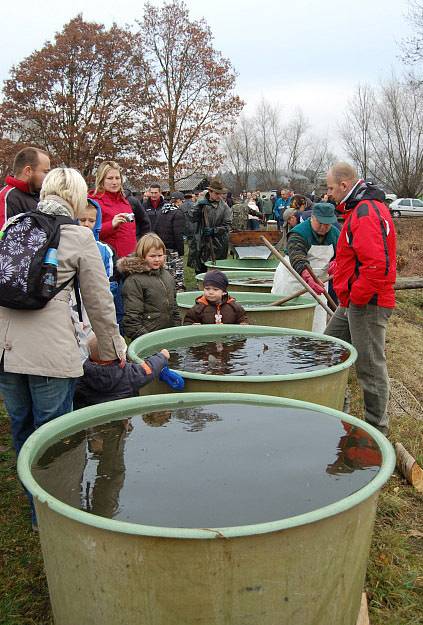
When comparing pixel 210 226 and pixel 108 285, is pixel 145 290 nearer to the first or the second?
pixel 108 285

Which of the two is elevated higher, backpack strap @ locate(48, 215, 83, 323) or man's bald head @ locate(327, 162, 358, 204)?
man's bald head @ locate(327, 162, 358, 204)

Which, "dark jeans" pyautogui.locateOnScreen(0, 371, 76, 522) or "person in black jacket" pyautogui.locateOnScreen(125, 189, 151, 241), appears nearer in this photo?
"dark jeans" pyautogui.locateOnScreen(0, 371, 76, 522)

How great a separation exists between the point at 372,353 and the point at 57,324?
2.68 m

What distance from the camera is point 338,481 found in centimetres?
246

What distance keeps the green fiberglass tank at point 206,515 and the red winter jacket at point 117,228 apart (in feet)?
11.1

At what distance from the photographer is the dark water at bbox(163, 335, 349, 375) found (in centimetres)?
432

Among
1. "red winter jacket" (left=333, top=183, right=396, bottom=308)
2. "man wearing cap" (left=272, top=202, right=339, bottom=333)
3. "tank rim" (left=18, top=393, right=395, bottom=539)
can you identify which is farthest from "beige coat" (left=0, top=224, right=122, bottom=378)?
"man wearing cap" (left=272, top=202, right=339, bottom=333)

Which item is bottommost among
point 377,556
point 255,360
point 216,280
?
point 377,556

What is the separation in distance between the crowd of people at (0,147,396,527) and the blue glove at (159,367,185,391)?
0.04m

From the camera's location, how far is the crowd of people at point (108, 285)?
9.68ft

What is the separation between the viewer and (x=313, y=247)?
6.70 meters

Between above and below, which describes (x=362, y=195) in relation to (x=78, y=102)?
below

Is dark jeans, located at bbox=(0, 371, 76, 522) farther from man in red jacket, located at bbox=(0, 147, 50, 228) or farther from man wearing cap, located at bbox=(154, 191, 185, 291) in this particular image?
man wearing cap, located at bbox=(154, 191, 185, 291)

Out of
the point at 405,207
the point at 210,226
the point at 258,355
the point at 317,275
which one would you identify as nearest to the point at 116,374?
the point at 258,355
